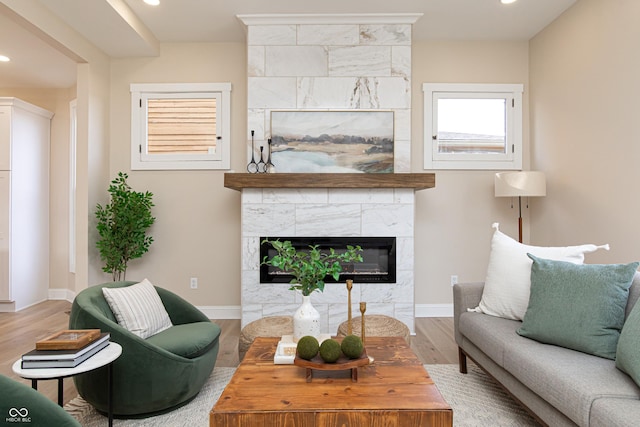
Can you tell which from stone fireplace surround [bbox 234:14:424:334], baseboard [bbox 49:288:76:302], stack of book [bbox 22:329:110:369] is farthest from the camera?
baseboard [bbox 49:288:76:302]

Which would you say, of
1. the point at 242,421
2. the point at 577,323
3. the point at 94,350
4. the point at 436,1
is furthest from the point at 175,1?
the point at 577,323

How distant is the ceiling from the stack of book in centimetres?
273

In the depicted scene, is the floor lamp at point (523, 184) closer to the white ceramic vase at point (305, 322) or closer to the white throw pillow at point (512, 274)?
the white throw pillow at point (512, 274)

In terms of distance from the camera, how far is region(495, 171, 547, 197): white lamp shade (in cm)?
372

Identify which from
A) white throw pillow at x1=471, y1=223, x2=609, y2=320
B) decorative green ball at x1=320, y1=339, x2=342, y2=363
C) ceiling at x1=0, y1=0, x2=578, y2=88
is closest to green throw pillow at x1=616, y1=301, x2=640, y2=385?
white throw pillow at x1=471, y1=223, x2=609, y2=320

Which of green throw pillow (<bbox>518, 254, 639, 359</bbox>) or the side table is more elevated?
green throw pillow (<bbox>518, 254, 639, 359</bbox>)

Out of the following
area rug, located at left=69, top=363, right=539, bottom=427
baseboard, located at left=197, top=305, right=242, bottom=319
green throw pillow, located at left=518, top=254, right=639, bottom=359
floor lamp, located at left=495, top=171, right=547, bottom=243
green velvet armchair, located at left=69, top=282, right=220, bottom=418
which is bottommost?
area rug, located at left=69, top=363, right=539, bottom=427

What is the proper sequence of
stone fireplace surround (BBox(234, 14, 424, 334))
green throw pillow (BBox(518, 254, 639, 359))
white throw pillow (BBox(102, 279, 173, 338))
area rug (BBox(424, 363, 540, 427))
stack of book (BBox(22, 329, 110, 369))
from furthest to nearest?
stone fireplace surround (BBox(234, 14, 424, 334)) < white throw pillow (BBox(102, 279, 173, 338)) < area rug (BBox(424, 363, 540, 427)) < green throw pillow (BBox(518, 254, 639, 359)) < stack of book (BBox(22, 329, 110, 369))

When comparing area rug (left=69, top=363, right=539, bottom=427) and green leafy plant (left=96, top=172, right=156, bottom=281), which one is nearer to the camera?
area rug (left=69, top=363, right=539, bottom=427)

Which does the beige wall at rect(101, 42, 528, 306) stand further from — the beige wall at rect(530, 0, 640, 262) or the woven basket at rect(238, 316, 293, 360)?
the woven basket at rect(238, 316, 293, 360)

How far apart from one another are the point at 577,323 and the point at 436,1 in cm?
290

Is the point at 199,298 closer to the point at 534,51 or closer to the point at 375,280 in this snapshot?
the point at 375,280

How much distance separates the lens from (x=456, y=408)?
2311mm

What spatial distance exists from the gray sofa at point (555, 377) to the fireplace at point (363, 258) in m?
1.27
